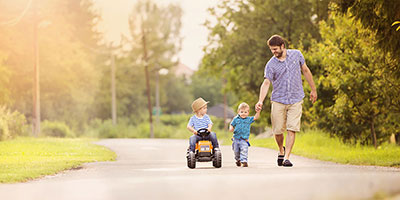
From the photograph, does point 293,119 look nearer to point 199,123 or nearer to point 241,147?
point 241,147

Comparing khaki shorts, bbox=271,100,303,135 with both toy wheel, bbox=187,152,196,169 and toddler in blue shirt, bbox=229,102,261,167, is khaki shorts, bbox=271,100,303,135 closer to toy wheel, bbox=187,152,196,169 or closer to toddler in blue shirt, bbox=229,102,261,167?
toddler in blue shirt, bbox=229,102,261,167

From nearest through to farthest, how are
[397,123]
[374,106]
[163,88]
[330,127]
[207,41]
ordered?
[374,106]
[397,123]
[330,127]
[207,41]
[163,88]

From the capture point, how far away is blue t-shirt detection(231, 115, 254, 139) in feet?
40.6

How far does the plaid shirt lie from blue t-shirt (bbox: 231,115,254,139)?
1.03 meters

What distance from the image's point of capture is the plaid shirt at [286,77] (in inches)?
451

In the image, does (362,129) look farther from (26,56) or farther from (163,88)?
(163,88)

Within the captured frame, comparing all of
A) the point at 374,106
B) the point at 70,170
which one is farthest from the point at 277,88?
the point at 374,106

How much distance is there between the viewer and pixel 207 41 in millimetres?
40469

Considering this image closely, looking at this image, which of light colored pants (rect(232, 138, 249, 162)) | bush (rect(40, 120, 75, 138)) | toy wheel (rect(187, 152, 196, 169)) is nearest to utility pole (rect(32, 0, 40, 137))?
bush (rect(40, 120, 75, 138))

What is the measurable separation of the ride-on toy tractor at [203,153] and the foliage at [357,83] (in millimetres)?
4478

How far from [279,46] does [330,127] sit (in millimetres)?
12721

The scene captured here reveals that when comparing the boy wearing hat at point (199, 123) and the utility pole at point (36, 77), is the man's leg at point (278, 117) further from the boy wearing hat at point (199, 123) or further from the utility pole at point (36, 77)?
the utility pole at point (36, 77)

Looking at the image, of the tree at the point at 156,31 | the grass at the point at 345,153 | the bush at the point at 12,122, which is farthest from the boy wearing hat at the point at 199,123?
the tree at the point at 156,31

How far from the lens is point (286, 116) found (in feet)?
38.1
